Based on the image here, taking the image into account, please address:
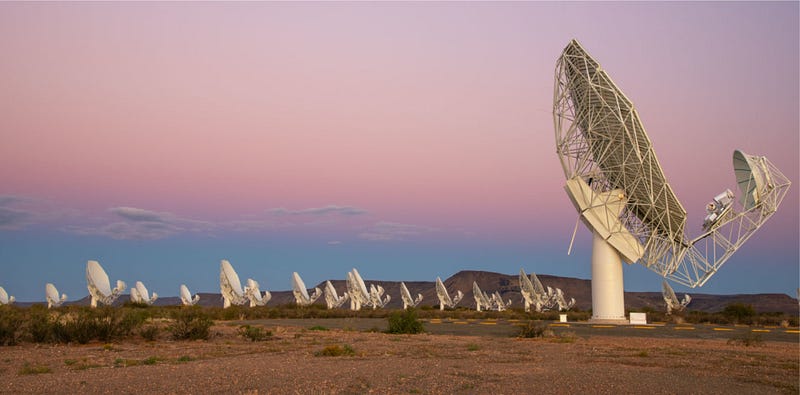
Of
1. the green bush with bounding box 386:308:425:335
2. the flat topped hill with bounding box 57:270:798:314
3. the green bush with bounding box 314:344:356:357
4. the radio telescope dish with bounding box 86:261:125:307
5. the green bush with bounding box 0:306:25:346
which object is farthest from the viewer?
the flat topped hill with bounding box 57:270:798:314

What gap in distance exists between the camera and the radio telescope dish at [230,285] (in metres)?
60.2

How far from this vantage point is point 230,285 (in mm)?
60750

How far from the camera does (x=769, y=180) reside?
107 feet

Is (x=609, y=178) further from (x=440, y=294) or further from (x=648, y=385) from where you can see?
(x=440, y=294)

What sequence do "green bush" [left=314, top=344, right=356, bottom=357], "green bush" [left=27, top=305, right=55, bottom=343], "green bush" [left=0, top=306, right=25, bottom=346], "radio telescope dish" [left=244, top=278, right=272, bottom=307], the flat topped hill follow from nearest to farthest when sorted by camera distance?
"green bush" [left=314, top=344, right=356, bottom=357], "green bush" [left=0, top=306, right=25, bottom=346], "green bush" [left=27, top=305, right=55, bottom=343], "radio telescope dish" [left=244, top=278, right=272, bottom=307], the flat topped hill

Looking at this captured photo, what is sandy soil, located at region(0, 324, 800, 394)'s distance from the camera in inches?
439

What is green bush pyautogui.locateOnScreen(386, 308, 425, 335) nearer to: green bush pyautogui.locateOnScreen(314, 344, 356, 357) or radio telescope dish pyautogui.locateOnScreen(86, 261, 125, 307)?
green bush pyautogui.locateOnScreen(314, 344, 356, 357)

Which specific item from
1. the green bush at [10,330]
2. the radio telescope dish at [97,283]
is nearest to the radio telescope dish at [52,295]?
the radio telescope dish at [97,283]

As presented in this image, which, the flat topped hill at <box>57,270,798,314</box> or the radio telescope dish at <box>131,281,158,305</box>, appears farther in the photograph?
the flat topped hill at <box>57,270,798,314</box>

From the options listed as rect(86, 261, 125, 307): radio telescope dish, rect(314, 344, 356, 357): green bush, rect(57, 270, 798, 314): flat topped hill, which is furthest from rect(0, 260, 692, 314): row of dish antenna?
rect(57, 270, 798, 314): flat topped hill

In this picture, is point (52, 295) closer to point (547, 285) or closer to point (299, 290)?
point (299, 290)

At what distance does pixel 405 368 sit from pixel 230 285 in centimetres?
4970

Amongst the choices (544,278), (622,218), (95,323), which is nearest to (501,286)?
(544,278)

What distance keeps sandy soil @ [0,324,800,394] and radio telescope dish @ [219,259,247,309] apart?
3995 centimetres
